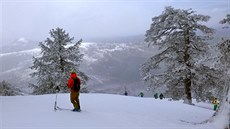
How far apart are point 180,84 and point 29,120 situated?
61.1ft

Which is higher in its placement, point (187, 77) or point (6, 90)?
point (187, 77)

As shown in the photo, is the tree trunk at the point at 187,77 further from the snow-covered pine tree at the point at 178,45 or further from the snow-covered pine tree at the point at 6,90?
the snow-covered pine tree at the point at 6,90

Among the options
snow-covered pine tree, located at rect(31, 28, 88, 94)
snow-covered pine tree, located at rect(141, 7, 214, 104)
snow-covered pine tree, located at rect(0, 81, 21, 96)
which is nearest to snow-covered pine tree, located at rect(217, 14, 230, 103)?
snow-covered pine tree, located at rect(141, 7, 214, 104)

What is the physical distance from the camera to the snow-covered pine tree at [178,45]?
25.4 metres

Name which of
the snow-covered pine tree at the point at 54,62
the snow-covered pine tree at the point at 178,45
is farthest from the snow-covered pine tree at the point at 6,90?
the snow-covered pine tree at the point at 178,45

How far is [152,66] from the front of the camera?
89.0 ft

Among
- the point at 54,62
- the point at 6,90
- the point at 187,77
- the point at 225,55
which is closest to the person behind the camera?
the point at 225,55

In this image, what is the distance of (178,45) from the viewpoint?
26141mm

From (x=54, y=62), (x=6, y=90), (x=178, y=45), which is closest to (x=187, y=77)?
(x=178, y=45)

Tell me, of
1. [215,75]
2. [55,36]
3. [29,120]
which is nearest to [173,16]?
[215,75]

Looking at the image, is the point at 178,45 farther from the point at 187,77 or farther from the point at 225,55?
the point at 225,55

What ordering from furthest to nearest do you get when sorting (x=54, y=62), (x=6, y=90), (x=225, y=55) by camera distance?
(x=6, y=90) → (x=54, y=62) → (x=225, y=55)

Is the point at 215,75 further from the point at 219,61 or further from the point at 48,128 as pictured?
the point at 48,128

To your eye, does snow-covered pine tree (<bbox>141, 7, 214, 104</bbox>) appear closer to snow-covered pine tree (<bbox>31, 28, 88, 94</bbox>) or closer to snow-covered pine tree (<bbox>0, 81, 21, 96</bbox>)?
snow-covered pine tree (<bbox>31, 28, 88, 94</bbox>)
